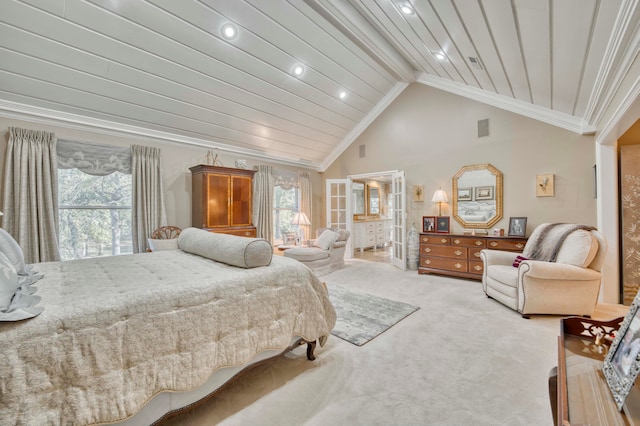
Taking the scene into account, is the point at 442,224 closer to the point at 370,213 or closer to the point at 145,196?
the point at 370,213

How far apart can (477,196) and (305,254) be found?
3.10m

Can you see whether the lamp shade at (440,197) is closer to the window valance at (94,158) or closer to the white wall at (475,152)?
the white wall at (475,152)

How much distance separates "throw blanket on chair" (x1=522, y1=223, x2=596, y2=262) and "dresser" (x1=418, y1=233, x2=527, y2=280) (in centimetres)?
62

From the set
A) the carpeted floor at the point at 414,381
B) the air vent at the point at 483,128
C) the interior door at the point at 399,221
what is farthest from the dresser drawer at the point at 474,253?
the air vent at the point at 483,128

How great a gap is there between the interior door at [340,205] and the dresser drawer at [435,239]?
191 centimetres

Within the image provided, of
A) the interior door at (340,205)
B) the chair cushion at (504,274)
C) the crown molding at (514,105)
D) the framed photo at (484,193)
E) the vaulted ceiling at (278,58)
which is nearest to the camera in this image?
the vaulted ceiling at (278,58)

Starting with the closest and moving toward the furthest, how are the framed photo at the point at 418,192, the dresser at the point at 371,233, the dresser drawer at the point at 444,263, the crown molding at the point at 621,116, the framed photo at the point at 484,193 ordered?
the crown molding at the point at 621,116 → the dresser drawer at the point at 444,263 → the framed photo at the point at 484,193 → the framed photo at the point at 418,192 → the dresser at the point at 371,233

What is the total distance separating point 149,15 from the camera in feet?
9.36

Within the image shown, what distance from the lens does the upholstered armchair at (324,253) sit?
4691 mm

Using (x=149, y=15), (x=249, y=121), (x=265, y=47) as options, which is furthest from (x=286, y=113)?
(x=149, y=15)

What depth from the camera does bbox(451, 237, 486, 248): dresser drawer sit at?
4324 millimetres

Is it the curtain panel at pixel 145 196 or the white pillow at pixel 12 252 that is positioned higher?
the curtain panel at pixel 145 196

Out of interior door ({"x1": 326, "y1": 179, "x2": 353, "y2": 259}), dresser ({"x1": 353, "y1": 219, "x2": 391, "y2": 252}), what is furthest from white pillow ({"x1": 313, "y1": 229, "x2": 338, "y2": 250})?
dresser ({"x1": 353, "y1": 219, "x2": 391, "y2": 252})

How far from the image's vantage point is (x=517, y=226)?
4.29 meters
